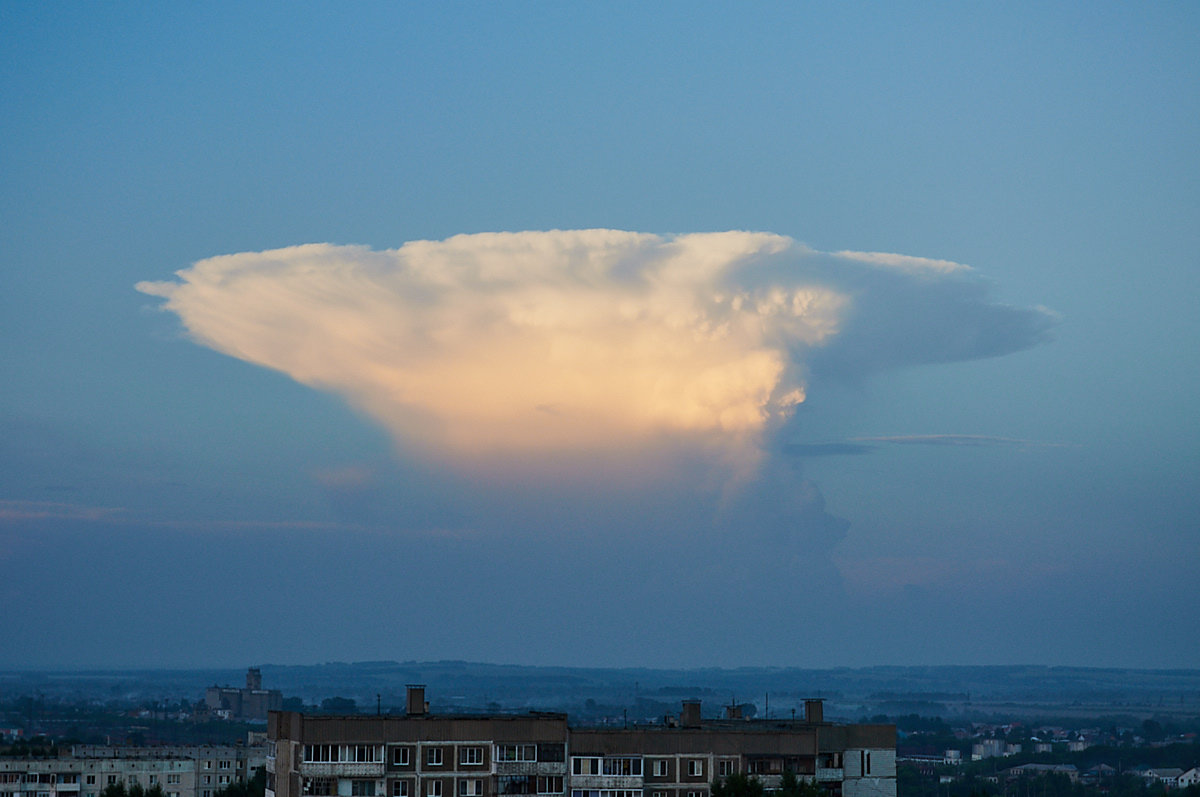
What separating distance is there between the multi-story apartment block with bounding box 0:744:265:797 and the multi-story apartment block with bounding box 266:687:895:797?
159 feet

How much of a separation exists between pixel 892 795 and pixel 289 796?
3200 centimetres

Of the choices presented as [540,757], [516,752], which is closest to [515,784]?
[516,752]

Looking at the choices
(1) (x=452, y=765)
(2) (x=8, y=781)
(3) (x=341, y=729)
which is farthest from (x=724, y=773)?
(2) (x=8, y=781)

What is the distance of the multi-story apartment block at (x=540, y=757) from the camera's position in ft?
224

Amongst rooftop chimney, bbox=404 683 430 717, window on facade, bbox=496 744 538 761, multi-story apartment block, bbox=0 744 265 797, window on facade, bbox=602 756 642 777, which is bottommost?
multi-story apartment block, bbox=0 744 265 797

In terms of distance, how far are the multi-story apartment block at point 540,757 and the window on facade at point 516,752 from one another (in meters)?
0.05

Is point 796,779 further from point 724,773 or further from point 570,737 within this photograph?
point 570,737

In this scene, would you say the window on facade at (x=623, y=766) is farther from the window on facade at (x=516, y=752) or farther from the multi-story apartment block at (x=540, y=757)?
the window on facade at (x=516, y=752)

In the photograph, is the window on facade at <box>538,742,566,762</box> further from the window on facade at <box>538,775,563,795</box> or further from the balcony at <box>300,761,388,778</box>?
the balcony at <box>300,761,388,778</box>

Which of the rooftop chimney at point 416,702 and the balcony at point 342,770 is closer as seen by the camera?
the balcony at point 342,770

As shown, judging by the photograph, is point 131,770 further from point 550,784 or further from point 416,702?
point 550,784

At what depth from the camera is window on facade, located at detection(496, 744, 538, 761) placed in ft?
233

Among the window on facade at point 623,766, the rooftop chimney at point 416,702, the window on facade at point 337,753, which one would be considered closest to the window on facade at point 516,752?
the window on facade at point 623,766

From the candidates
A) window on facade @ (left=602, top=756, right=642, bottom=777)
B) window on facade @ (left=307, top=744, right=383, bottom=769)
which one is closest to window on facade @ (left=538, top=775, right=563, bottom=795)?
window on facade @ (left=602, top=756, right=642, bottom=777)
